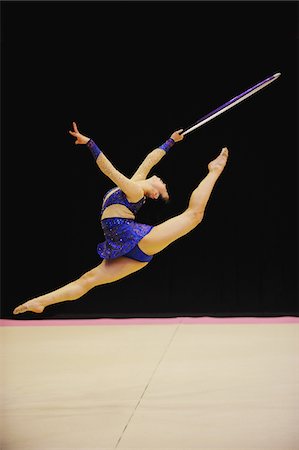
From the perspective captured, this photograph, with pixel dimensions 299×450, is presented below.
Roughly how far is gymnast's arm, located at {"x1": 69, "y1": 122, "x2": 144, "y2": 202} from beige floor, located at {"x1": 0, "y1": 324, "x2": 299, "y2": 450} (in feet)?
3.12

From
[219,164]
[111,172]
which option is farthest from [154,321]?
[111,172]

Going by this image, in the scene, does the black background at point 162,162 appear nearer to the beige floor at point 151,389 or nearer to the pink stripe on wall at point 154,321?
the pink stripe on wall at point 154,321

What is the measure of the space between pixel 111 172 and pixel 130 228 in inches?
10.2

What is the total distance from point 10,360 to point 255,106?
11.4 ft

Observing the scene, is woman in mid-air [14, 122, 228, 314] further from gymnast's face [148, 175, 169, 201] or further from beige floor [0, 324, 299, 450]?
beige floor [0, 324, 299, 450]

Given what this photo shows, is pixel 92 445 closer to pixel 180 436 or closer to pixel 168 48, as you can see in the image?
pixel 180 436

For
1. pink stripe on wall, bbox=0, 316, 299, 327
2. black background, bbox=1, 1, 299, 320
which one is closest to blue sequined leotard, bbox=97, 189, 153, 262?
black background, bbox=1, 1, 299, 320

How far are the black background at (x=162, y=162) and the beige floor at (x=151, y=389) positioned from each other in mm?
974

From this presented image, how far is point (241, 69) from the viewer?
21.1 ft

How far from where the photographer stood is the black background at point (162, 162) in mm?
6414

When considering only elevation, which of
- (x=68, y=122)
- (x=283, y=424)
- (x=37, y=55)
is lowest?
(x=283, y=424)

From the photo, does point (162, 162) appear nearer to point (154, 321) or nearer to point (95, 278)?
point (154, 321)

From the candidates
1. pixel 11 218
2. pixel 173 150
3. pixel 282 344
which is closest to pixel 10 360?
pixel 282 344

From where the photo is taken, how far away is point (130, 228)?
2617 millimetres
